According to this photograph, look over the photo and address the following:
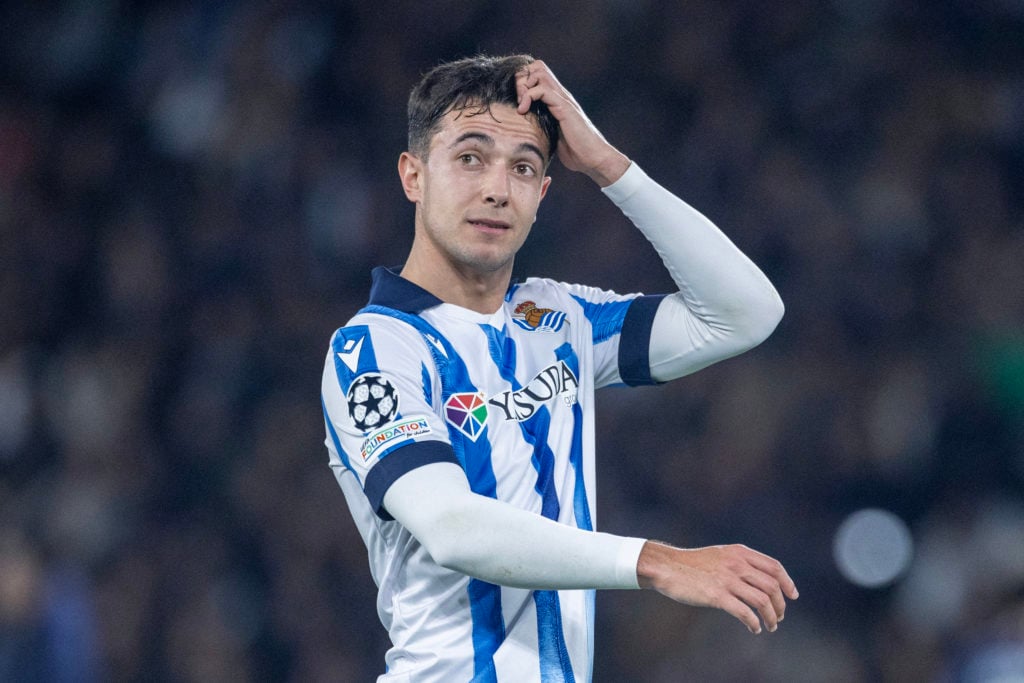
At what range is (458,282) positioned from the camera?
2.78 metres

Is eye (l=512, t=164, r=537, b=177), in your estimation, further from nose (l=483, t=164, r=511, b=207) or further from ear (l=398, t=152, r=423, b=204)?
ear (l=398, t=152, r=423, b=204)

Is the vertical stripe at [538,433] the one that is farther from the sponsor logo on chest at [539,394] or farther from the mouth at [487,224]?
the mouth at [487,224]

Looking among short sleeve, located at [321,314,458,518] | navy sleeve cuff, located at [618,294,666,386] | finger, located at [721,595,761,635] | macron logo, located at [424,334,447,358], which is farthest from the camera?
navy sleeve cuff, located at [618,294,666,386]

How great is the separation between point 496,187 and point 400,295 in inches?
13.8

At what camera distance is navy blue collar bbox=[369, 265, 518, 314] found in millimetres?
2697

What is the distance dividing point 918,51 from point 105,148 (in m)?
5.02

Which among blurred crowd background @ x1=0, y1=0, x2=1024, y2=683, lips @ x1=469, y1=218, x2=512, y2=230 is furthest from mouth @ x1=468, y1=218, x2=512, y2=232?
blurred crowd background @ x1=0, y1=0, x2=1024, y2=683

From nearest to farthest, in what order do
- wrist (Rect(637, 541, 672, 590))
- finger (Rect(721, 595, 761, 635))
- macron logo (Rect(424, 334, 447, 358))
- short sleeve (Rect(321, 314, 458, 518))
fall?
finger (Rect(721, 595, 761, 635))
wrist (Rect(637, 541, 672, 590))
short sleeve (Rect(321, 314, 458, 518))
macron logo (Rect(424, 334, 447, 358))

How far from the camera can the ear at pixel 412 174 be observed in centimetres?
285

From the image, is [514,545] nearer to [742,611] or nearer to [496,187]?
[742,611]

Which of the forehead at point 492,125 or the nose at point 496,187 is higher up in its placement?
the forehead at point 492,125

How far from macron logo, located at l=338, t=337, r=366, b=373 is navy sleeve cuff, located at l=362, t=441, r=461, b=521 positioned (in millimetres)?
268

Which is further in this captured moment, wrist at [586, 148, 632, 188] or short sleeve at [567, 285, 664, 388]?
short sleeve at [567, 285, 664, 388]

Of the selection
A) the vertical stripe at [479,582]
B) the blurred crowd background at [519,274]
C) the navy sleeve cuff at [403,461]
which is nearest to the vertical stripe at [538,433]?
the vertical stripe at [479,582]
